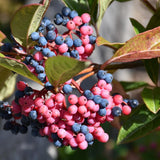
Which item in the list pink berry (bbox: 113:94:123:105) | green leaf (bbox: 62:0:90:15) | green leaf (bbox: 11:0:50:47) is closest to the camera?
green leaf (bbox: 11:0:50:47)

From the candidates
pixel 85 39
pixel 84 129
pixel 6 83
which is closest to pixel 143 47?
pixel 85 39

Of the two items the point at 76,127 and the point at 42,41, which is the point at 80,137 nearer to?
the point at 76,127

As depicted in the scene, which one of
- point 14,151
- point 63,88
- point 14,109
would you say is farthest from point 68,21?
point 14,151

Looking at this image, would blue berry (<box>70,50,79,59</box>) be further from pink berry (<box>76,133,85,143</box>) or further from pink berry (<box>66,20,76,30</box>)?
pink berry (<box>76,133,85,143</box>)

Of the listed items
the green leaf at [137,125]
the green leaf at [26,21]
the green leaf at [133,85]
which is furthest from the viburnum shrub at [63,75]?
the green leaf at [133,85]

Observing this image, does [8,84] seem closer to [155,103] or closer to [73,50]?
[73,50]

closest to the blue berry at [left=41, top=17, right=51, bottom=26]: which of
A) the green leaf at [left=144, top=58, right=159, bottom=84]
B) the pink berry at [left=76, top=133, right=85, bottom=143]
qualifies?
the pink berry at [left=76, top=133, right=85, bottom=143]
